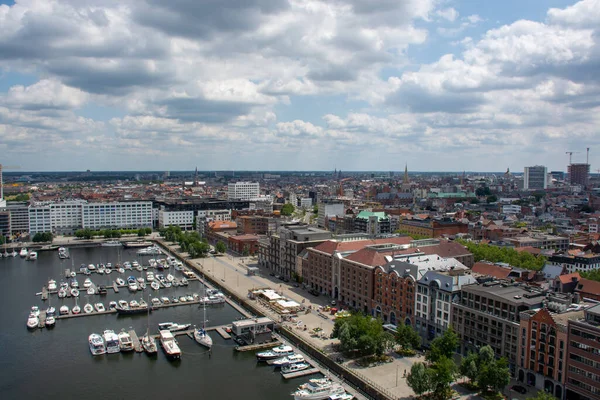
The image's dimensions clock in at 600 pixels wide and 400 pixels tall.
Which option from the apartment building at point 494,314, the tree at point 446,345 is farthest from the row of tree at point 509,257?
the tree at point 446,345

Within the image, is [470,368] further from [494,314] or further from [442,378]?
[494,314]

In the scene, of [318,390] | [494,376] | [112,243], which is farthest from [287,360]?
[112,243]

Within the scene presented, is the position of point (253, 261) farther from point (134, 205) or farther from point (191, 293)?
point (134, 205)

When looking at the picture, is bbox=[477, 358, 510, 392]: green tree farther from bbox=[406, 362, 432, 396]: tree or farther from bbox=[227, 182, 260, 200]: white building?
bbox=[227, 182, 260, 200]: white building

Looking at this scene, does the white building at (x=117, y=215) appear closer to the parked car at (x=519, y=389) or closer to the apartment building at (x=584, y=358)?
the parked car at (x=519, y=389)

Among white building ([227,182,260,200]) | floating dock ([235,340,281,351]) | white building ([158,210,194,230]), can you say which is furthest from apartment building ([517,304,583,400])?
white building ([227,182,260,200])

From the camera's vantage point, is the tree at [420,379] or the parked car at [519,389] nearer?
the tree at [420,379]

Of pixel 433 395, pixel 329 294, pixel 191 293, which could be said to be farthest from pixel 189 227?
pixel 433 395
